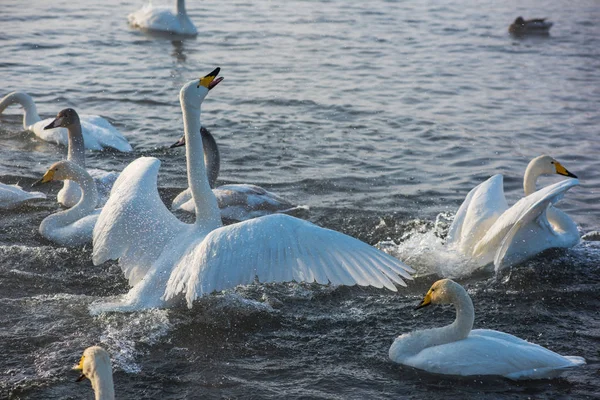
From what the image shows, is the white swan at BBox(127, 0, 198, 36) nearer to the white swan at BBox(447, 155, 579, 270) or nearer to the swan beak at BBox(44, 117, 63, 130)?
the swan beak at BBox(44, 117, 63, 130)

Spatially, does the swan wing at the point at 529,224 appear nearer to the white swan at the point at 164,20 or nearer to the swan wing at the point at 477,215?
the swan wing at the point at 477,215

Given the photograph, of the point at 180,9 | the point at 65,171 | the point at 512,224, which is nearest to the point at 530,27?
the point at 180,9

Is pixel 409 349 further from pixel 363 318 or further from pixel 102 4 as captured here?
pixel 102 4

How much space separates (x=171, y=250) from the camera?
22.1ft

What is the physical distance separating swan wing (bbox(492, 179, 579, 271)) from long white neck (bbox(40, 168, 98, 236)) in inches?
148

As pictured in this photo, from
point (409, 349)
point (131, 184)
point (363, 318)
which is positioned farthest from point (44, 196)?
point (409, 349)

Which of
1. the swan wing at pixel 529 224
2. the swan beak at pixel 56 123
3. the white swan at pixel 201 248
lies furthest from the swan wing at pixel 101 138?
the swan wing at pixel 529 224

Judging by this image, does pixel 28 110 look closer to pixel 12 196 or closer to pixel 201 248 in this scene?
pixel 12 196

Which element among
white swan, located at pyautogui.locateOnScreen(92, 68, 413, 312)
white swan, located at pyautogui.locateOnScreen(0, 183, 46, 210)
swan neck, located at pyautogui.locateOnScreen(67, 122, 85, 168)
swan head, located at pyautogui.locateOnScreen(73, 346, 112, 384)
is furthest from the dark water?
swan head, located at pyautogui.locateOnScreen(73, 346, 112, 384)

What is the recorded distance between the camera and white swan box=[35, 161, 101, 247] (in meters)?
8.41

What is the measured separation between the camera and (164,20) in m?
18.7

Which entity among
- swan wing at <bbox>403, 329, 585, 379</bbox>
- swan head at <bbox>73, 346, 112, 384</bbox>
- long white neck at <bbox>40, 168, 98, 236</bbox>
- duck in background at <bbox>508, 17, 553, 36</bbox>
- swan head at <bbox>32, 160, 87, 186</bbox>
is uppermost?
duck in background at <bbox>508, 17, 553, 36</bbox>

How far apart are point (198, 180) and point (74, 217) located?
229 cm

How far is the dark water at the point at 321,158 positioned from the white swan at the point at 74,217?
16cm
